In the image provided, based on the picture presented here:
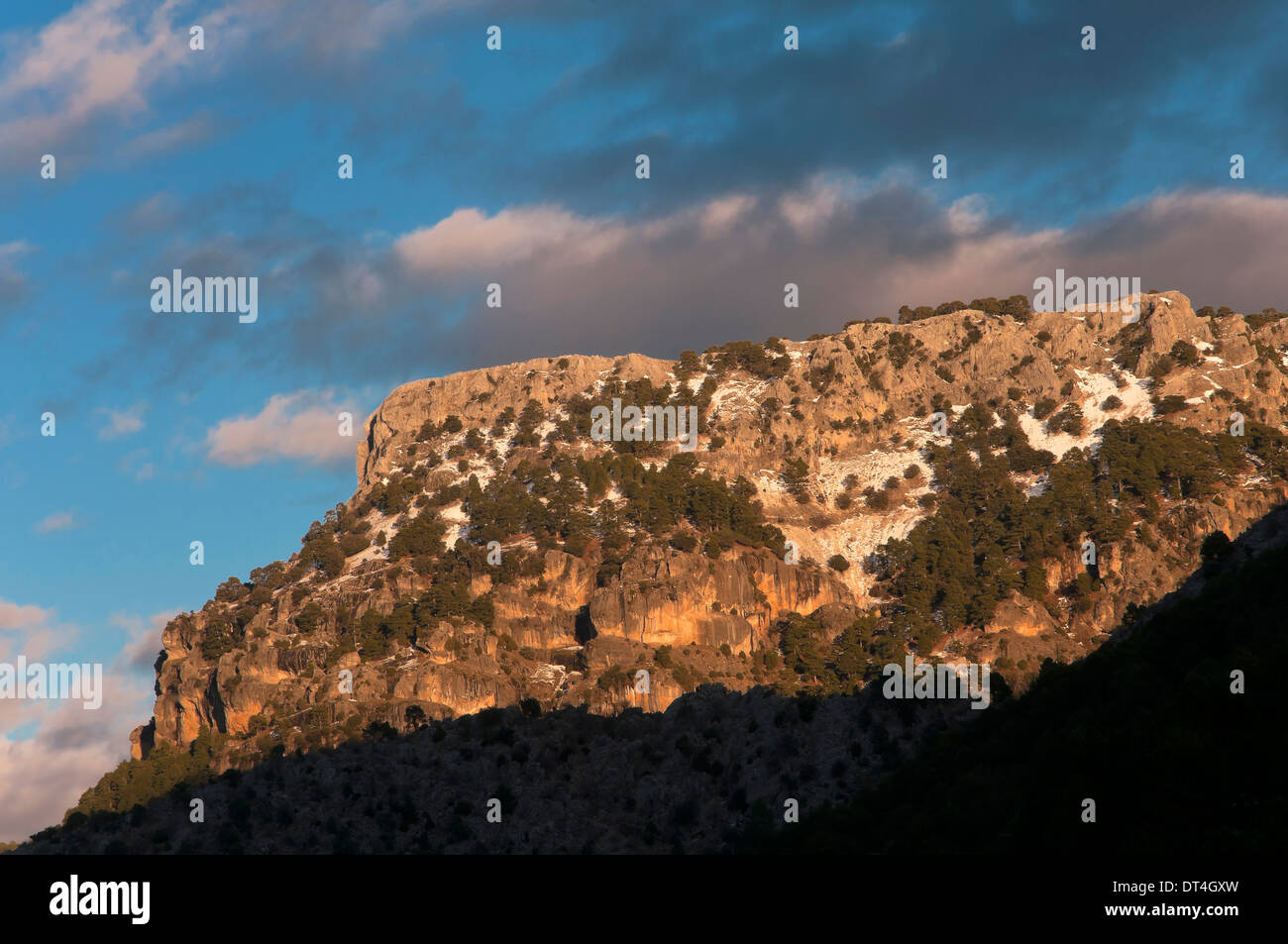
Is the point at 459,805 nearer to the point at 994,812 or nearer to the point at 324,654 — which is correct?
the point at 324,654

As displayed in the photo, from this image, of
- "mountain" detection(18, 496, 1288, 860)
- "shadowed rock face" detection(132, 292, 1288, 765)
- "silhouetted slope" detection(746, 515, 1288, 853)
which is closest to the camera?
"silhouetted slope" detection(746, 515, 1288, 853)

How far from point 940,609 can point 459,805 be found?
66.2 metres

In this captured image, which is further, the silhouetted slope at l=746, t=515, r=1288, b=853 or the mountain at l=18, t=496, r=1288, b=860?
the mountain at l=18, t=496, r=1288, b=860

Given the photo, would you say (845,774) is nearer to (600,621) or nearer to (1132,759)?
(600,621)

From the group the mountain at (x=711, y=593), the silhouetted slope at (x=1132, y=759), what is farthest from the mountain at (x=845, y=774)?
the mountain at (x=711, y=593)

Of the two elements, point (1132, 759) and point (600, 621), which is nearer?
point (1132, 759)

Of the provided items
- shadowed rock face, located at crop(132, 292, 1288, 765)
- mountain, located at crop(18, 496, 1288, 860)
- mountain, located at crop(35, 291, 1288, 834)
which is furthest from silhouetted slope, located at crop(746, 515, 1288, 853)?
shadowed rock face, located at crop(132, 292, 1288, 765)

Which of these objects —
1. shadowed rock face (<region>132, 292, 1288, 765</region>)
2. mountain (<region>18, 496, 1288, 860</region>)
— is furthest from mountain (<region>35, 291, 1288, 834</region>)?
mountain (<region>18, 496, 1288, 860</region>)

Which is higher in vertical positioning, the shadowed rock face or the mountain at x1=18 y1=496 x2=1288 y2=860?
the shadowed rock face

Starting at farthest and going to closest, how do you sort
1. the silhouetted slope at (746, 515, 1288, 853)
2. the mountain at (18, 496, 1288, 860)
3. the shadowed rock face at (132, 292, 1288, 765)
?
the shadowed rock face at (132, 292, 1288, 765) < the mountain at (18, 496, 1288, 860) < the silhouetted slope at (746, 515, 1288, 853)

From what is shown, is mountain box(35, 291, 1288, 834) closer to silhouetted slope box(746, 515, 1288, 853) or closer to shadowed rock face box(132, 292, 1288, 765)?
shadowed rock face box(132, 292, 1288, 765)

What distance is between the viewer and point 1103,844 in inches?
2197

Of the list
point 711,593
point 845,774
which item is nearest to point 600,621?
point 711,593
